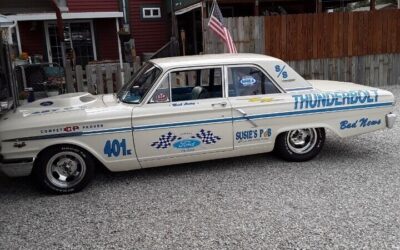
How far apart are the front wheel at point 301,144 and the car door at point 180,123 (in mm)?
824

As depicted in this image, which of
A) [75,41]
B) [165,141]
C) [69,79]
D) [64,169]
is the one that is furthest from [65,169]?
[75,41]

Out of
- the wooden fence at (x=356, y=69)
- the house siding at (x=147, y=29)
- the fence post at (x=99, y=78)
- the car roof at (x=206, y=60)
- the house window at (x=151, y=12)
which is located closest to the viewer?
the car roof at (x=206, y=60)

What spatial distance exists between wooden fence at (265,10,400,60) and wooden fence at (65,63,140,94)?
3832mm

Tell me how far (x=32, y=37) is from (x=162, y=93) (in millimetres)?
12145

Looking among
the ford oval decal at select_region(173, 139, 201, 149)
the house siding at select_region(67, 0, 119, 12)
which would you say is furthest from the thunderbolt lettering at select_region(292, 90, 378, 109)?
the house siding at select_region(67, 0, 119, 12)

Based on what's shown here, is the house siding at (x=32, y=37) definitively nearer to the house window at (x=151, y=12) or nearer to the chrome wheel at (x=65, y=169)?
the house window at (x=151, y=12)

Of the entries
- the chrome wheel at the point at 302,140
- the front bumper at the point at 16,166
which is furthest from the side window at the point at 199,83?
the front bumper at the point at 16,166

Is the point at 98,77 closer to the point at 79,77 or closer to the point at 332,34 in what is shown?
the point at 79,77

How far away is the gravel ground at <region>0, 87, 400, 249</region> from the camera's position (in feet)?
12.0

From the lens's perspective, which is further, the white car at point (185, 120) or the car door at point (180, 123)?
the car door at point (180, 123)

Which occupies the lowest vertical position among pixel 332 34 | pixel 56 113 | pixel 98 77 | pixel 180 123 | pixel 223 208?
pixel 223 208

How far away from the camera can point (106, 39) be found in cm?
1614

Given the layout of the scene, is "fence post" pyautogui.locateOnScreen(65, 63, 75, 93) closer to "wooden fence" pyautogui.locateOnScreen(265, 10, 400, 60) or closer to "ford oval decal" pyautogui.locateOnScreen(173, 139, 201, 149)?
"wooden fence" pyautogui.locateOnScreen(265, 10, 400, 60)

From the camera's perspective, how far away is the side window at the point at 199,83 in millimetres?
5266
